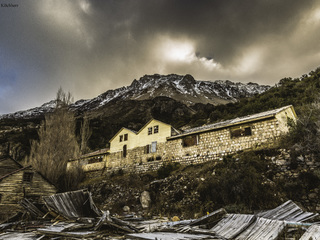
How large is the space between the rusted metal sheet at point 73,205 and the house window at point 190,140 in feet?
43.9

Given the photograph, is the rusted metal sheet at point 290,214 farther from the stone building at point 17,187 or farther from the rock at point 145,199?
the stone building at point 17,187

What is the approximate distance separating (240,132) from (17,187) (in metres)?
21.1

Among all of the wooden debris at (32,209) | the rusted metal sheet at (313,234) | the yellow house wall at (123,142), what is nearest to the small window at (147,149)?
the yellow house wall at (123,142)

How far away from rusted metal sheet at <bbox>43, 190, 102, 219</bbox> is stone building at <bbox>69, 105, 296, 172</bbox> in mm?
12801

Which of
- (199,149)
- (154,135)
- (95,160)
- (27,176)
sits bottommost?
(27,176)

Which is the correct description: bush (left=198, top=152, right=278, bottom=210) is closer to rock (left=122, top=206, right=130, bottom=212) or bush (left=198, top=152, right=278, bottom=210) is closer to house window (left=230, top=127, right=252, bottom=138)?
house window (left=230, top=127, right=252, bottom=138)

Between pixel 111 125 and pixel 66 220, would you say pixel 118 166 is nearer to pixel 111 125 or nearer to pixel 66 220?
pixel 66 220

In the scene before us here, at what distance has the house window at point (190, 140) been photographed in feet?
75.4

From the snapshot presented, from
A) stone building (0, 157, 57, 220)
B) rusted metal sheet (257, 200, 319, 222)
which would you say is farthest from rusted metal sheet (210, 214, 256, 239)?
stone building (0, 157, 57, 220)

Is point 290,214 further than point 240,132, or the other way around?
point 240,132

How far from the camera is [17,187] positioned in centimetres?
1936

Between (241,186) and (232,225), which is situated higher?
(241,186)

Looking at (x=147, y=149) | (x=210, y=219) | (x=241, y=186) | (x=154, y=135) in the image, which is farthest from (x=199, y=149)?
(x=210, y=219)

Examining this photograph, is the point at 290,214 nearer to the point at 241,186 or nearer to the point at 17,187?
the point at 241,186
